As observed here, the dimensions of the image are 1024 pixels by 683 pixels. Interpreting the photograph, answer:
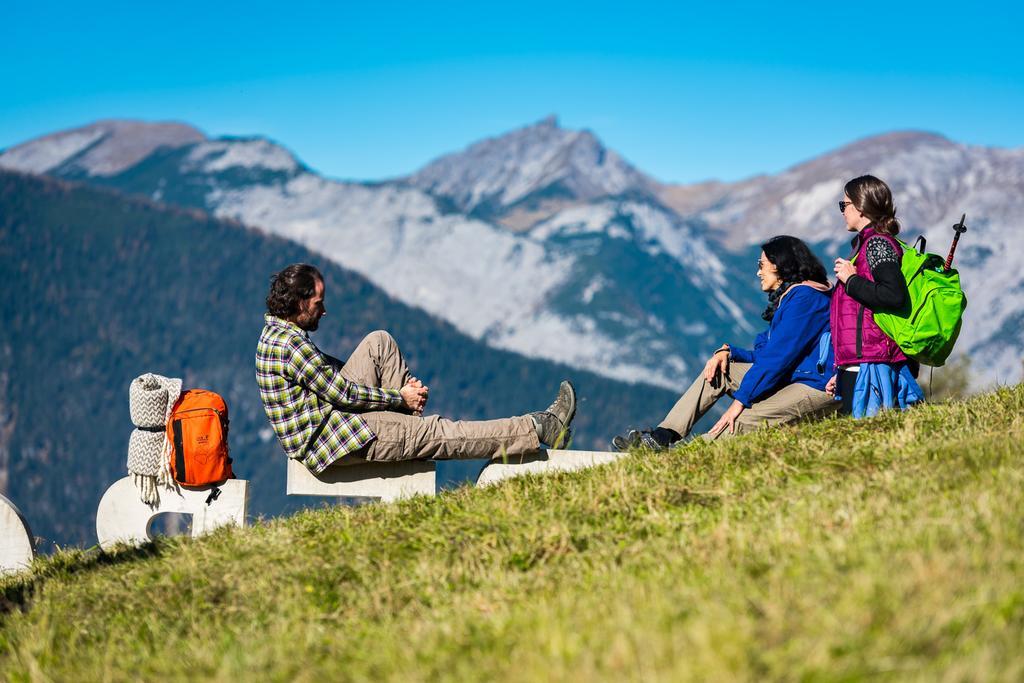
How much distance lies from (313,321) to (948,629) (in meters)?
6.32

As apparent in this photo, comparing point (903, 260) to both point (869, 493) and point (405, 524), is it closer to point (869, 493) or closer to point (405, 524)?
point (869, 493)

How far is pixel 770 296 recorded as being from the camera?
1027cm

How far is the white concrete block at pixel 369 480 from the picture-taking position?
9430 millimetres

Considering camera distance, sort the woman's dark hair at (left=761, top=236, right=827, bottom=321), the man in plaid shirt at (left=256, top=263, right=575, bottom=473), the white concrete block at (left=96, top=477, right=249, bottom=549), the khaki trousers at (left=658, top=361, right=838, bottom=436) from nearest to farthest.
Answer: the man in plaid shirt at (left=256, top=263, right=575, bottom=473) → the white concrete block at (left=96, top=477, right=249, bottom=549) → the khaki trousers at (left=658, top=361, right=838, bottom=436) → the woman's dark hair at (left=761, top=236, right=827, bottom=321)

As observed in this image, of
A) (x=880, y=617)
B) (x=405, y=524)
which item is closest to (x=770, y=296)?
(x=405, y=524)

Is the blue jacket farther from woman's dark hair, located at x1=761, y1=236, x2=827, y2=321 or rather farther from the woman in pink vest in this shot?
the woman in pink vest

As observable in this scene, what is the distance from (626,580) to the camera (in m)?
5.37

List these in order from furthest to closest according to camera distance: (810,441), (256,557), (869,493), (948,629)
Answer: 1. (810,441)
2. (256,557)
3. (869,493)
4. (948,629)

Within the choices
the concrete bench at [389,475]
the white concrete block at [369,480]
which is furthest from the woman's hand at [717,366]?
the white concrete block at [369,480]

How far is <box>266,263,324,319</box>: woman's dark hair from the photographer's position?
9.01m

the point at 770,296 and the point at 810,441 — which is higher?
the point at 770,296

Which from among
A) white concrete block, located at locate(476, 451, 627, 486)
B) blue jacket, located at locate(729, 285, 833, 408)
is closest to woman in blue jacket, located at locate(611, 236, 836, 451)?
blue jacket, located at locate(729, 285, 833, 408)

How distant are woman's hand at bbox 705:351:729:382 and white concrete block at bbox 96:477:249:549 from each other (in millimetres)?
4335

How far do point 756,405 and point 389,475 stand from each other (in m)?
3.39
